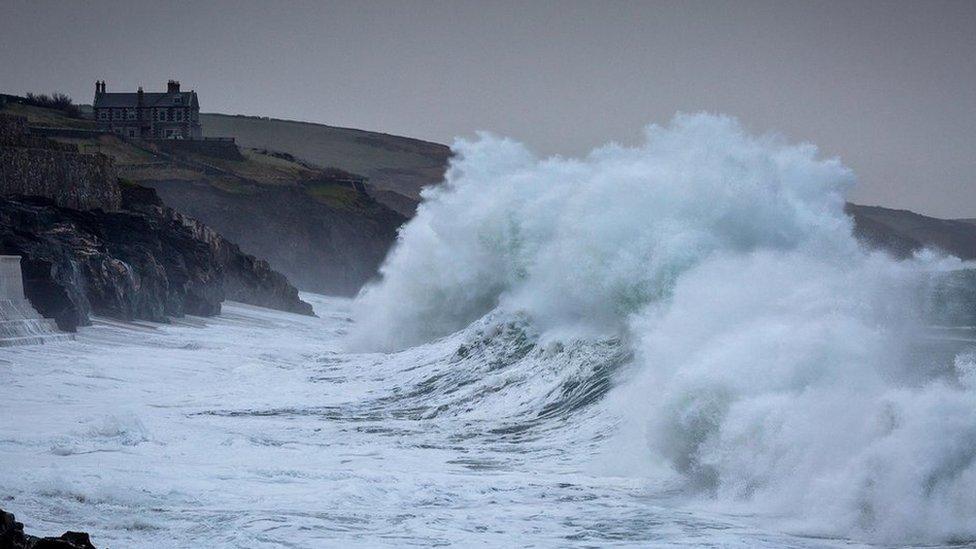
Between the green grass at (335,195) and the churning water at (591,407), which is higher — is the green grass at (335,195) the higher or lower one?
the higher one

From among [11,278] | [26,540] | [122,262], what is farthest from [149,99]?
[26,540]

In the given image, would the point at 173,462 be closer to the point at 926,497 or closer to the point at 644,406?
the point at 644,406

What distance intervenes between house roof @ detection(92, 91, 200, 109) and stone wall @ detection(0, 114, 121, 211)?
37.1 meters

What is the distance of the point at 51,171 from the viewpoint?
32594 millimetres

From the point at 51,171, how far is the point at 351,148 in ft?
213

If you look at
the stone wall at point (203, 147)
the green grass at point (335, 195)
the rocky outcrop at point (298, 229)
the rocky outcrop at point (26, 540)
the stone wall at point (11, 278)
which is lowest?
the rocky outcrop at point (26, 540)

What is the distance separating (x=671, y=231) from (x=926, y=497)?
919 cm

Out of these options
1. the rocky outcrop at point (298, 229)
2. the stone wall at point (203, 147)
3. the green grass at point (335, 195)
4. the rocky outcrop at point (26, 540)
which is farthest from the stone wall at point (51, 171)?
the green grass at point (335, 195)

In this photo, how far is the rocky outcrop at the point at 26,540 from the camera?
24.0 feet

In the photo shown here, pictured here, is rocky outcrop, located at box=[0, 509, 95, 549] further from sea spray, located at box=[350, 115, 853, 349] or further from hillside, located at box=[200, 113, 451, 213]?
hillside, located at box=[200, 113, 451, 213]

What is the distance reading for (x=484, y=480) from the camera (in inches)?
472

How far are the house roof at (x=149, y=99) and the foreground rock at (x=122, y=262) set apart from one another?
31.7 metres

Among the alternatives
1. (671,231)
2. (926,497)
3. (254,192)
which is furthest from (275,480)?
(254,192)

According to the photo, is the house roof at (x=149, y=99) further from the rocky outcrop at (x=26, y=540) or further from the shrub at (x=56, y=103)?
the rocky outcrop at (x=26, y=540)
